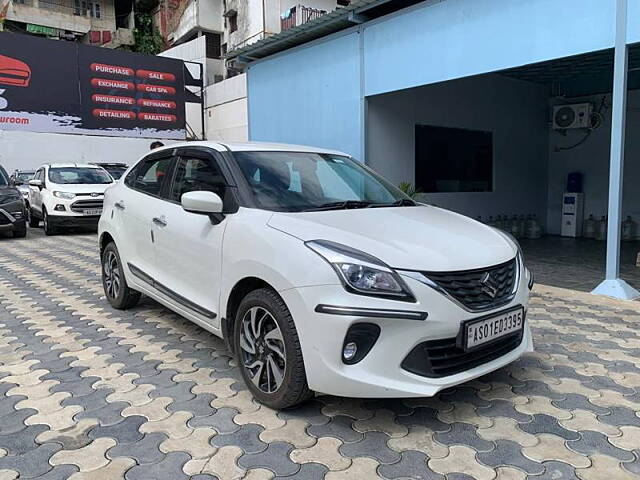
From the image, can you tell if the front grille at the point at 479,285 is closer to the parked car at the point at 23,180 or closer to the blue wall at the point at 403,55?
the blue wall at the point at 403,55

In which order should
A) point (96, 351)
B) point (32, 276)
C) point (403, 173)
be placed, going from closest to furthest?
point (96, 351) → point (32, 276) → point (403, 173)

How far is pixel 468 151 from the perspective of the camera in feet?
34.6

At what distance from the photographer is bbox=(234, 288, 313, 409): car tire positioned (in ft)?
8.69

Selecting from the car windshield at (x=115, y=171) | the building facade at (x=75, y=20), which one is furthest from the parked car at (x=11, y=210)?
the building facade at (x=75, y=20)

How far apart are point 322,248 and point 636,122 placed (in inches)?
415

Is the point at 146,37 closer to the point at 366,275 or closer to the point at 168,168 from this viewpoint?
the point at 168,168

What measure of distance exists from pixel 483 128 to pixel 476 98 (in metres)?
0.64

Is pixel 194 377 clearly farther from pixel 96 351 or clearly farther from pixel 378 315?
pixel 378 315

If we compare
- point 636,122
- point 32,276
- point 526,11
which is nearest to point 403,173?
point 526,11

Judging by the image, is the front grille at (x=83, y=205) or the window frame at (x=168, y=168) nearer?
the window frame at (x=168, y=168)

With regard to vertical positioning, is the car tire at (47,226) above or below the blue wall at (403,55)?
below

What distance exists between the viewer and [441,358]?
260 centimetres

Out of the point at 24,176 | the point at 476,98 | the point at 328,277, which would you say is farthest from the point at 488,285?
the point at 24,176

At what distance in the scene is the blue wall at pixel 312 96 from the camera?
847 cm
